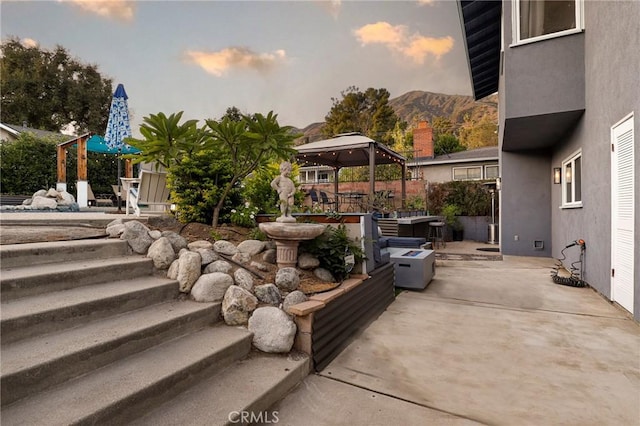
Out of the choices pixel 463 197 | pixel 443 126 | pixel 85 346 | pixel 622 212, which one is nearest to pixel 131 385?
pixel 85 346

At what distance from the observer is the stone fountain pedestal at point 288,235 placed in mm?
2844

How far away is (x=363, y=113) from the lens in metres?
30.4

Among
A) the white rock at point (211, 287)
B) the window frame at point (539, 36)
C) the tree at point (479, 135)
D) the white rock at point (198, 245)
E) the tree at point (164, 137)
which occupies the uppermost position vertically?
the tree at point (479, 135)

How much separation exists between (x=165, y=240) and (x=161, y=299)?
2.12ft

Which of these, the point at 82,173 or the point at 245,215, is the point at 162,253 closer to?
the point at 245,215

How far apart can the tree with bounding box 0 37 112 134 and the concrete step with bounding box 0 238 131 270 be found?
70.7 feet

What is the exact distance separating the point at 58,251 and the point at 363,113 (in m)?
30.5

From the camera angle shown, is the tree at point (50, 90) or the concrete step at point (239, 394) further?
the tree at point (50, 90)

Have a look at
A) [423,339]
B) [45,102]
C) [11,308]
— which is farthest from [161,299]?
[45,102]

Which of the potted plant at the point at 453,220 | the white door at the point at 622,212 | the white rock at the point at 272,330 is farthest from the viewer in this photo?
the potted plant at the point at 453,220

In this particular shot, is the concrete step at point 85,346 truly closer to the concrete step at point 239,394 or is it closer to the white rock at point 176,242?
the concrete step at point 239,394

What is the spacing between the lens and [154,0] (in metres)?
9.74

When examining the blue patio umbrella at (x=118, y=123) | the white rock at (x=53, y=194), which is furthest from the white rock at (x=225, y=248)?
the white rock at (x=53, y=194)

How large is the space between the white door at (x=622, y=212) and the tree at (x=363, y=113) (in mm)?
25968
